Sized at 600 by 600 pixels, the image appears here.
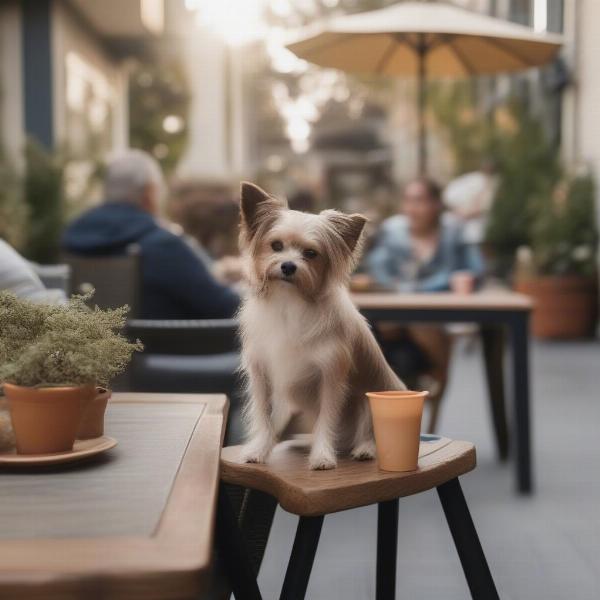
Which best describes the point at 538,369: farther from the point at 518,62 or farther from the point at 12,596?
the point at 12,596

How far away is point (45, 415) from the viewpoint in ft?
5.07

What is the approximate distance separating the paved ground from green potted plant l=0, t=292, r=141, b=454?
66.6 inches

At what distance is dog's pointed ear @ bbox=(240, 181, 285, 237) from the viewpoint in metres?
1.78

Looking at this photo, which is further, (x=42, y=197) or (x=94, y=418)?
(x=42, y=197)

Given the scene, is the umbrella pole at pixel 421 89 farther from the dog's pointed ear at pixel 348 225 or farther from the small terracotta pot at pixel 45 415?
the small terracotta pot at pixel 45 415

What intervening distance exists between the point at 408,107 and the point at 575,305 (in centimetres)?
1218

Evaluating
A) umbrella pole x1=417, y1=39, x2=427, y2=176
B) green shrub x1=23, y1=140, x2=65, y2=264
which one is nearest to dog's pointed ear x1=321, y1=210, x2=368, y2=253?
umbrella pole x1=417, y1=39, x2=427, y2=176

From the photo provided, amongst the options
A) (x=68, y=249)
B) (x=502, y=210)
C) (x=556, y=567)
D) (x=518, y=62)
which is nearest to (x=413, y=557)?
(x=556, y=567)

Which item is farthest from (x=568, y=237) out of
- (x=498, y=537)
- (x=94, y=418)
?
(x=94, y=418)

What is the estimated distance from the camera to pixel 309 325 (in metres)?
1.79

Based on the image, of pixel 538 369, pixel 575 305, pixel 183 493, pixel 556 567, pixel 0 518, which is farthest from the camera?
pixel 575 305

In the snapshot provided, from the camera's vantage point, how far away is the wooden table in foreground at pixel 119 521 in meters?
1.05

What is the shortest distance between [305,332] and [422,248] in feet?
13.4

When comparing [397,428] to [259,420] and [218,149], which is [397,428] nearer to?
[259,420]
